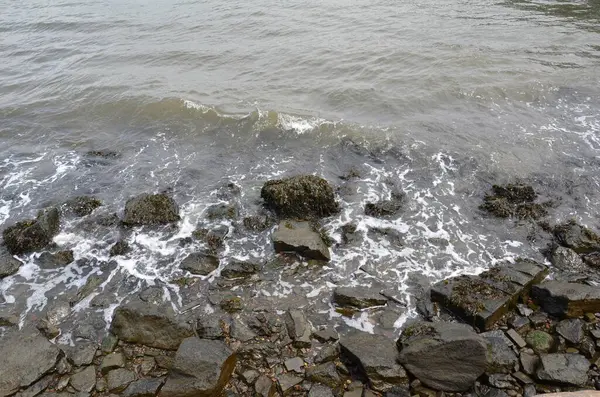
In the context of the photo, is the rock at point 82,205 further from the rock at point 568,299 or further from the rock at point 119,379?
the rock at point 568,299

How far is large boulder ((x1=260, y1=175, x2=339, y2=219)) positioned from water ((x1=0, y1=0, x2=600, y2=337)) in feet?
2.05

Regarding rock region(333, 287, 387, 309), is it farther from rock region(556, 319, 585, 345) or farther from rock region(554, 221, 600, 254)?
rock region(554, 221, 600, 254)

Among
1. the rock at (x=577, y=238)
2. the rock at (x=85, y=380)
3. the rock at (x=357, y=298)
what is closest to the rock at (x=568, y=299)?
the rock at (x=577, y=238)

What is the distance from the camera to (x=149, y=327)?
9188mm

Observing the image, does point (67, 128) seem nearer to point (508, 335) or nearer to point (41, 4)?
point (508, 335)

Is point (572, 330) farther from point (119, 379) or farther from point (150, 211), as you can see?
point (150, 211)

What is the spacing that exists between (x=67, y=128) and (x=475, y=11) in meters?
28.1

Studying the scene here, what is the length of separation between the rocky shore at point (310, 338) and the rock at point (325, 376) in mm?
27

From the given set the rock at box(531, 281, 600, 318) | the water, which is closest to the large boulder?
the water

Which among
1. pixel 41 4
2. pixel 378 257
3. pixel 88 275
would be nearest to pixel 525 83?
pixel 378 257

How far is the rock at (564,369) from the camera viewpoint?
7.89 m

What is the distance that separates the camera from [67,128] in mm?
18938

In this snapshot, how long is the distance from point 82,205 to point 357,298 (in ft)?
30.4

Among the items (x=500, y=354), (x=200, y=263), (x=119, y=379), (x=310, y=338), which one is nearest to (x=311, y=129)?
(x=200, y=263)
